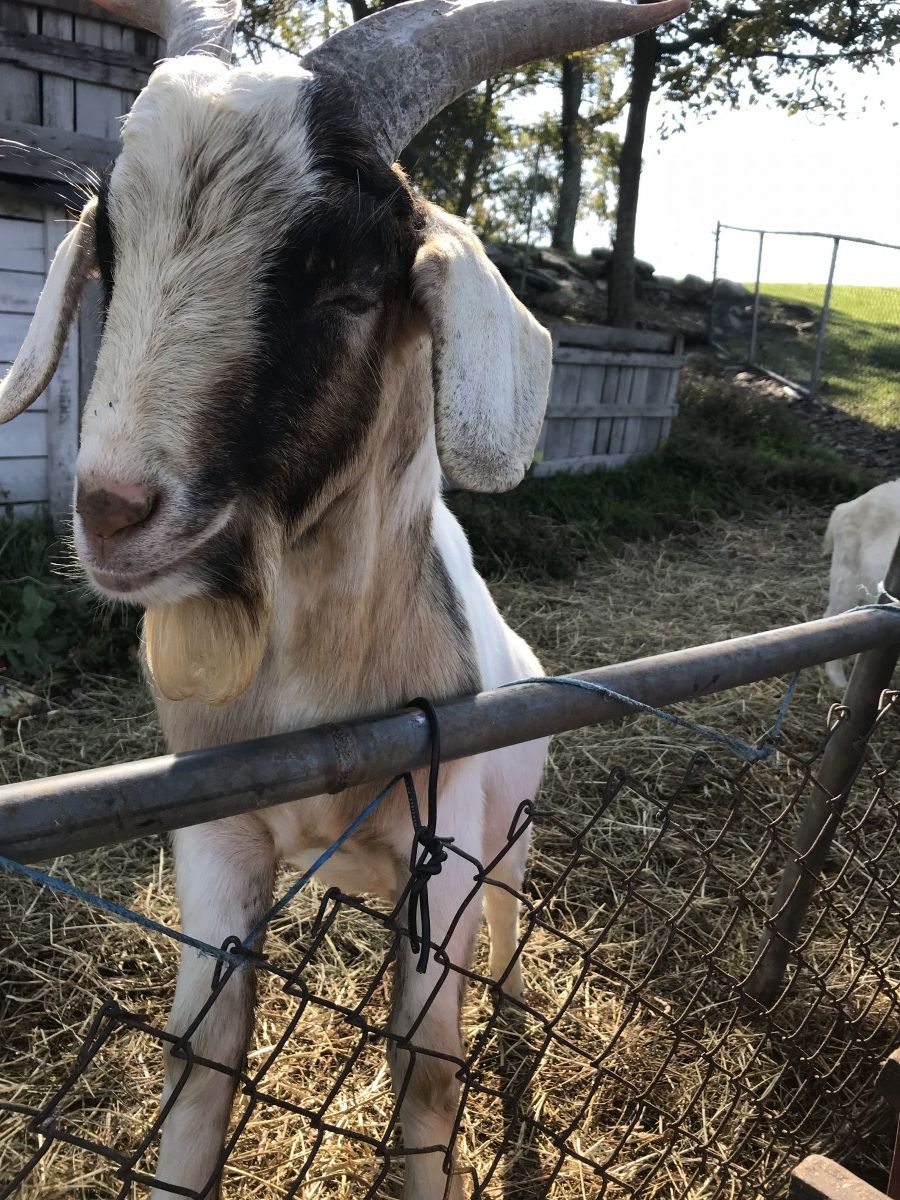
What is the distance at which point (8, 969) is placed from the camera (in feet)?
8.19

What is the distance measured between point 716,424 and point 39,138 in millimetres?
6900

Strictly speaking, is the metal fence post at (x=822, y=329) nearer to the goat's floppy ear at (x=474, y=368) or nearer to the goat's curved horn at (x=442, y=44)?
the goat's curved horn at (x=442, y=44)

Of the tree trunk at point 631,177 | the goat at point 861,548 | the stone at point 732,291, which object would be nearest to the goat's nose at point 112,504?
the goat at point 861,548

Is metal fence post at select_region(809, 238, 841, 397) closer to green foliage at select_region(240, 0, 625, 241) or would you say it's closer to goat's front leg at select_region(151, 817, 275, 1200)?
green foliage at select_region(240, 0, 625, 241)

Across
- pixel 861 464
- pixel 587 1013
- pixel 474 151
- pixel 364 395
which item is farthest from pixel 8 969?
pixel 474 151

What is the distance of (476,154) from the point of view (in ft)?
36.7

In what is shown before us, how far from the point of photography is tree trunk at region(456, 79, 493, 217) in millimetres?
11031

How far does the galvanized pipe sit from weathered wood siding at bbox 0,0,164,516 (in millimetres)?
3813

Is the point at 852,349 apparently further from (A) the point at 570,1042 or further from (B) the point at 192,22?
(B) the point at 192,22

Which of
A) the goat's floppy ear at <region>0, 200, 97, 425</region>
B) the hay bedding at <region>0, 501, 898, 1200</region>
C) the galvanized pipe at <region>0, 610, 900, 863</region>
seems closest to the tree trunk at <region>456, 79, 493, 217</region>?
the hay bedding at <region>0, 501, 898, 1200</region>

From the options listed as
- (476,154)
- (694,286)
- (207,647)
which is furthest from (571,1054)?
(694,286)

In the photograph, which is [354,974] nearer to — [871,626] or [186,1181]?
[186,1181]

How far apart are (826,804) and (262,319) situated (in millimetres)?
1694

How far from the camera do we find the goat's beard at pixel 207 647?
1.44m
